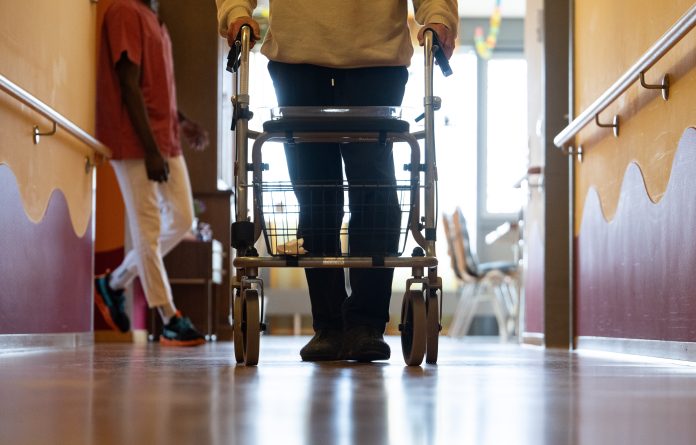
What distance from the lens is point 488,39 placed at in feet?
33.3

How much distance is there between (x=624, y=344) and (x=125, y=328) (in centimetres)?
271

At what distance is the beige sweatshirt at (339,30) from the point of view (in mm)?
2670

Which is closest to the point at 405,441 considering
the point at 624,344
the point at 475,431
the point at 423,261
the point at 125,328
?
the point at 475,431

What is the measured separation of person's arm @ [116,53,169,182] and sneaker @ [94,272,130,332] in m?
0.97

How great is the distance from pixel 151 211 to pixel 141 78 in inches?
22.3

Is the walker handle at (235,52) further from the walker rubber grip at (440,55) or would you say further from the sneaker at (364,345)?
the sneaker at (364,345)

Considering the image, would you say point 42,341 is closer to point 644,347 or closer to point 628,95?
point 644,347

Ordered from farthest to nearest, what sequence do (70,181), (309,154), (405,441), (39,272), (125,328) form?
1. (125,328)
2. (70,181)
3. (39,272)
4. (309,154)
5. (405,441)

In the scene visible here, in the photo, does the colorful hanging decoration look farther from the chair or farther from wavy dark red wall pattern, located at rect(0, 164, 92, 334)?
wavy dark red wall pattern, located at rect(0, 164, 92, 334)

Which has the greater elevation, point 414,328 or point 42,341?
point 414,328

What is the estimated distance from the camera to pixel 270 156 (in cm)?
281

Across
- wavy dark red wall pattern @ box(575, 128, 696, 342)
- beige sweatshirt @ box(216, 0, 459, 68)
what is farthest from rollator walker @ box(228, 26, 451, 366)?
wavy dark red wall pattern @ box(575, 128, 696, 342)

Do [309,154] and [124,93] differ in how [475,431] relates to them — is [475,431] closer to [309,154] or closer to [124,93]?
[309,154]

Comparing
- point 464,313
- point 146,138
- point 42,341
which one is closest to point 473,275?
point 464,313
